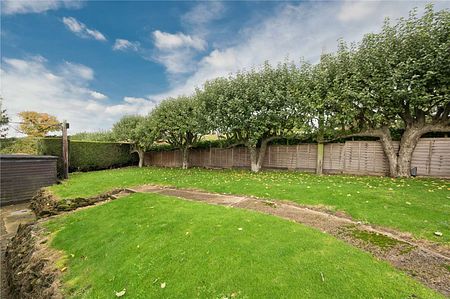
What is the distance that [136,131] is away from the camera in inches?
792

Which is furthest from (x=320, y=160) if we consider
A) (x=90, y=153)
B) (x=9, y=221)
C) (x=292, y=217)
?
(x=90, y=153)

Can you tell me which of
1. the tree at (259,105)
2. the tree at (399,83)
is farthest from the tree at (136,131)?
the tree at (399,83)

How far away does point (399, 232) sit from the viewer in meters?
4.23

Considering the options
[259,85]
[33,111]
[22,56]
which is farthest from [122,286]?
[33,111]

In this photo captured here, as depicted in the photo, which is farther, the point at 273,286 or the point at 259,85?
the point at 259,85

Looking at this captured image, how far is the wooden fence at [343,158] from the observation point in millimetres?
10102

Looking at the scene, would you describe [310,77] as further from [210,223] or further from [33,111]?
[33,111]

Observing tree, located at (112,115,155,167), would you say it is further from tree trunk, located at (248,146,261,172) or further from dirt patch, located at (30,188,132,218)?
dirt patch, located at (30,188,132,218)

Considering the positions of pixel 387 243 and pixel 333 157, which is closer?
pixel 387 243

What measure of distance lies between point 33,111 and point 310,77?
45.3 meters

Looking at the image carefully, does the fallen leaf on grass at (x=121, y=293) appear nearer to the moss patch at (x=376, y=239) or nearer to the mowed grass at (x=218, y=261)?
the mowed grass at (x=218, y=261)

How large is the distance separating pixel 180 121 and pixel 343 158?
11735 millimetres

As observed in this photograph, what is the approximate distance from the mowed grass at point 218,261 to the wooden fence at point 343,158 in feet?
31.9

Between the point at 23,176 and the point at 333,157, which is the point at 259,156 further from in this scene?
the point at 23,176
